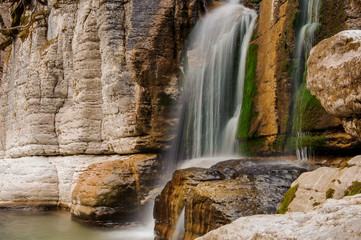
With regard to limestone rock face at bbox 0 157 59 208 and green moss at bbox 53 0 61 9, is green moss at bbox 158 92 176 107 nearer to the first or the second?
limestone rock face at bbox 0 157 59 208

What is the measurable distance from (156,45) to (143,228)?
15.3 ft

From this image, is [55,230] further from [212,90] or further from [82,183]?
[212,90]

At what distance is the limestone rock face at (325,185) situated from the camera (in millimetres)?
3092

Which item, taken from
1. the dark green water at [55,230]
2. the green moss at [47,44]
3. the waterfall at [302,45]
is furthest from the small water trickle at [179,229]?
the green moss at [47,44]

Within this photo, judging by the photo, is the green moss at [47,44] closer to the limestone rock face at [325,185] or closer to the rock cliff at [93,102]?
the rock cliff at [93,102]

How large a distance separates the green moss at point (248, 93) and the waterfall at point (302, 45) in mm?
1316

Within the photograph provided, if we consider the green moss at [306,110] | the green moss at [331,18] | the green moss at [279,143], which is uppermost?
the green moss at [331,18]

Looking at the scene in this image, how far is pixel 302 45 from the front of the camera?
7371 mm

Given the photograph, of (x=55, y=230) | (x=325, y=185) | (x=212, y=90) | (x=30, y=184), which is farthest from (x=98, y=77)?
(x=325, y=185)

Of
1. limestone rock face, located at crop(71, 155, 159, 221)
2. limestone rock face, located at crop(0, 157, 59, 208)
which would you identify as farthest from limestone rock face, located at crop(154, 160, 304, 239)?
limestone rock face, located at crop(0, 157, 59, 208)

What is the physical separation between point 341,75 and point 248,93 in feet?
15.8

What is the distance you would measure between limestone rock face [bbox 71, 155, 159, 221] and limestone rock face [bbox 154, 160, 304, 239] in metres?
1.83

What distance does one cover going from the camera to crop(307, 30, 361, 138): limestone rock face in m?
3.72

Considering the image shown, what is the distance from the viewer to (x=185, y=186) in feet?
19.3
